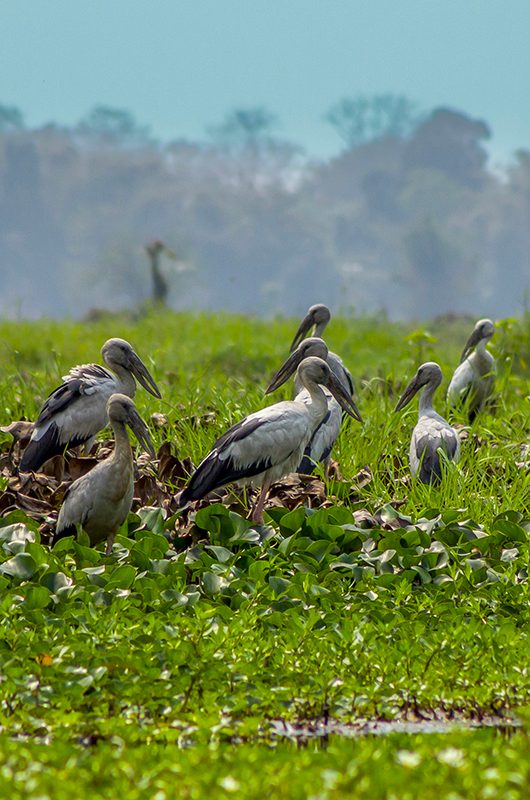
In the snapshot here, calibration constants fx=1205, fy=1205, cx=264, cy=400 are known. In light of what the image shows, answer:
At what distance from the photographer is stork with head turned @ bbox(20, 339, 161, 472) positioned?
8.04m

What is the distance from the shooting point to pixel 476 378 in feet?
36.4

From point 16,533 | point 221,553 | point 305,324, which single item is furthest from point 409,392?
point 16,533

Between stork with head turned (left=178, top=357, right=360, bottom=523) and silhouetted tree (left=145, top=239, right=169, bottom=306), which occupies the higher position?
stork with head turned (left=178, top=357, right=360, bottom=523)

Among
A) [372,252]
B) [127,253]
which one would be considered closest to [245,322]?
[127,253]

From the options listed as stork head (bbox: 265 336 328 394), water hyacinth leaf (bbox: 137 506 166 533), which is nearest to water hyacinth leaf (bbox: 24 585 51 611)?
water hyacinth leaf (bbox: 137 506 166 533)

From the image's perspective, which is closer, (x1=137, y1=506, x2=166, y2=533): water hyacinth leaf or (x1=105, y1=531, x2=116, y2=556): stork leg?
(x1=105, y1=531, x2=116, y2=556): stork leg

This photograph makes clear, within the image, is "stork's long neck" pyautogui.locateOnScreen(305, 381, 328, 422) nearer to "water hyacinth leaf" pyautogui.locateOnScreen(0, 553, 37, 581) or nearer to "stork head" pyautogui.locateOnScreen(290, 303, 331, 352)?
"water hyacinth leaf" pyautogui.locateOnScreen(0, 553, 37, 581)

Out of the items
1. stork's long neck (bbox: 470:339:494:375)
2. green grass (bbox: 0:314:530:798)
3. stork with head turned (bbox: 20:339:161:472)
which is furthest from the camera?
stork's long neck (bbox: 470:339:494:375)

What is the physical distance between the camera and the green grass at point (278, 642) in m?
3.89

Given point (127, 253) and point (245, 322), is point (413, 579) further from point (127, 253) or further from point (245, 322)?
point (127, 253)

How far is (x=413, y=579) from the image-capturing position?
6.36 m

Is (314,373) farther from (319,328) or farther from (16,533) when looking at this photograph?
(319,328)

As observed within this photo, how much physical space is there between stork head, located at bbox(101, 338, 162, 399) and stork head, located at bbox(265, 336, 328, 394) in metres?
0.96

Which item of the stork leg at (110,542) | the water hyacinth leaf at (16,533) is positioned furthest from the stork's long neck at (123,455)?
the water hyacinth leaf at (16,533)
